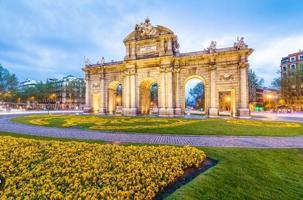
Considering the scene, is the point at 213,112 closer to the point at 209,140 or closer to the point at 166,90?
the point at 166,90

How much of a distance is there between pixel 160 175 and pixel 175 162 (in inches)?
45.6

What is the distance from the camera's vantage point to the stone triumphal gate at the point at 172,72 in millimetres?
29062

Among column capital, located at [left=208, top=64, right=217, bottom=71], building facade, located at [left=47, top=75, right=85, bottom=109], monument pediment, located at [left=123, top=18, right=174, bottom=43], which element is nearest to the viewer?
column capital, located at [left=208, top=64, right=217, bottom=71]

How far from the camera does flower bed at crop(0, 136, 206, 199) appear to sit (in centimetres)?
451

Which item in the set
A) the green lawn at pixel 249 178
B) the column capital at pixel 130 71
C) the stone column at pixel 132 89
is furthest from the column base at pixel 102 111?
the green lawn at pixel 249 178

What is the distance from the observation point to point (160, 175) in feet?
18.2

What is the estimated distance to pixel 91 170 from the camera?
571 cm

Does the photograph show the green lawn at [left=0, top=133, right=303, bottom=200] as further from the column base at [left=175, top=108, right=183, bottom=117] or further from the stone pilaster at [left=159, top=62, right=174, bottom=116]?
the column base at [left=175, top=108, right=183, bottom=117]

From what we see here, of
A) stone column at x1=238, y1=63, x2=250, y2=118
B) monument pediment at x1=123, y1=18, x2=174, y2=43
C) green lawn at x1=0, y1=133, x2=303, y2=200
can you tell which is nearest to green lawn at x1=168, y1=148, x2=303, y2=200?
green lawn at x1=0, y1=133, x2=303, y2=200

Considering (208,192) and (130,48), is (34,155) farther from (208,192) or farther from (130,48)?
(130,48)

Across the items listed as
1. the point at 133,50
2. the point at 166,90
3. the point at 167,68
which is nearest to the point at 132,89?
the point at 166,90

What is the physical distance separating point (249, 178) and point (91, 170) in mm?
4889

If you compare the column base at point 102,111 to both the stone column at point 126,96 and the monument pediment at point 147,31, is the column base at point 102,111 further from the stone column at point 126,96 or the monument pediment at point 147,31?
the monument pediment at point 147,31

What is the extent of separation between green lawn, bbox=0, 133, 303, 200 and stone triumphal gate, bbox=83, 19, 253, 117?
21.7m
